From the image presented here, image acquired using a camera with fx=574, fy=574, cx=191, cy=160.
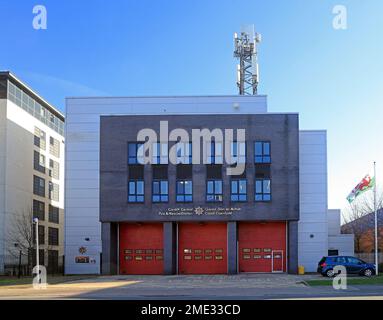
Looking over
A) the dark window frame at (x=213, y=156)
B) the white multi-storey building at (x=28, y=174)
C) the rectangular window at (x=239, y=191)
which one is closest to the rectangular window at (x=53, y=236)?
the white multi-storey building at (x=28, y=174)

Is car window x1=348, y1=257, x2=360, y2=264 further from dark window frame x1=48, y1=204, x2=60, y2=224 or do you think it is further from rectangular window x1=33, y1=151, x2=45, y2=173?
dark window frame x1=48, y1=204, x2=60, y2=224

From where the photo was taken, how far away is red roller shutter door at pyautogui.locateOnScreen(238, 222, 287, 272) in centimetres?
5628

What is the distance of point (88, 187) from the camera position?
6106cm

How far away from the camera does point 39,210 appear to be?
77.1 metres

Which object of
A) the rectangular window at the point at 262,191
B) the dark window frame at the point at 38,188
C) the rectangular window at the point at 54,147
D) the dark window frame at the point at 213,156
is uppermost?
the rectangular window at the point at 54,147

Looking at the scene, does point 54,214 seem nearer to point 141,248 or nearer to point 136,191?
point 141,248

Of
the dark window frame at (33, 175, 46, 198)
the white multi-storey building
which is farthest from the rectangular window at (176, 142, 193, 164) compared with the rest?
the dark window frame at (33, 175, 46, 198)

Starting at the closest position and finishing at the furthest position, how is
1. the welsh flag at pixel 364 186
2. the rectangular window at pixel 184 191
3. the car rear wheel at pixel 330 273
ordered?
the car rear wheel at pixel 330 273 → the welsh flag at pixel 364 186 → the rectangular window at pixel 184 191

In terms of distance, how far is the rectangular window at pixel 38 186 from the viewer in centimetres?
7562

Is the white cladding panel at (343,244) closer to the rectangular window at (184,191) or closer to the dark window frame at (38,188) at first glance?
the rectangular window at (184,191)

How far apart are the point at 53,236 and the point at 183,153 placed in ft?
117

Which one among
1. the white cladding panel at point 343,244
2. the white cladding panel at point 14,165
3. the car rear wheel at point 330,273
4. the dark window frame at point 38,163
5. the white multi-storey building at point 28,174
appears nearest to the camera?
the car rear wheel at point 330,273

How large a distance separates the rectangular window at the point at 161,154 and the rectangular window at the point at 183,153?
114 centimetres
